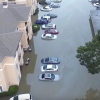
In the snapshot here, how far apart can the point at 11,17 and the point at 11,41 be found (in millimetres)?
8588

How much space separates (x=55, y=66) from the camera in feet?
112

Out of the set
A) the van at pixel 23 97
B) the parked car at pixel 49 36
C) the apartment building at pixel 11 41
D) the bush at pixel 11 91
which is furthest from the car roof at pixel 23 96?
the parked car at pixel 49 36

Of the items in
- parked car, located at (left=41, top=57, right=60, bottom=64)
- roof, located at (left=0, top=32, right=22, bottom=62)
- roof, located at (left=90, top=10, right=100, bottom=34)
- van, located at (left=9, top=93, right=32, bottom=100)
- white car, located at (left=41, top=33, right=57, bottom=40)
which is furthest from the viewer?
roof, located at (left=90, top=10, right=100, bottom=34)

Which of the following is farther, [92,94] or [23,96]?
[92,94]

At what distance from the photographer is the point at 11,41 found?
27.9 meters

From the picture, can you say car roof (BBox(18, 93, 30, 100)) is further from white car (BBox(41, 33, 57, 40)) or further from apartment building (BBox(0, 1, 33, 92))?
white car (BBox(41, 33, 57, 40))

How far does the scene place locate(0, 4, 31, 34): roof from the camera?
106 ft

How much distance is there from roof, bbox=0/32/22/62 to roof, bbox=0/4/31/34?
3.63 metres

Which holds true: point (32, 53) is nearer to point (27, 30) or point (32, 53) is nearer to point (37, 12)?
point (27, 30)

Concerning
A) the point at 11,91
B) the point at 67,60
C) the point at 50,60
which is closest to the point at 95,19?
the point at 67,60

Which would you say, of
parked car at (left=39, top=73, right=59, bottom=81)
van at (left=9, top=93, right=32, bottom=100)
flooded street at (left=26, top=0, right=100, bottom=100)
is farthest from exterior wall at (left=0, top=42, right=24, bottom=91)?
parked car at (left=39, top=73, right=59, bottom=81)

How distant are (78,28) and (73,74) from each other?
1675cm

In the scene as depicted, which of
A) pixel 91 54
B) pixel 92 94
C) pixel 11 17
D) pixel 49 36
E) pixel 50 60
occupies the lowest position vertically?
pixel 92 94

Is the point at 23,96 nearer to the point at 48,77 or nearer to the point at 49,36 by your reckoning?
the point at 48,77
